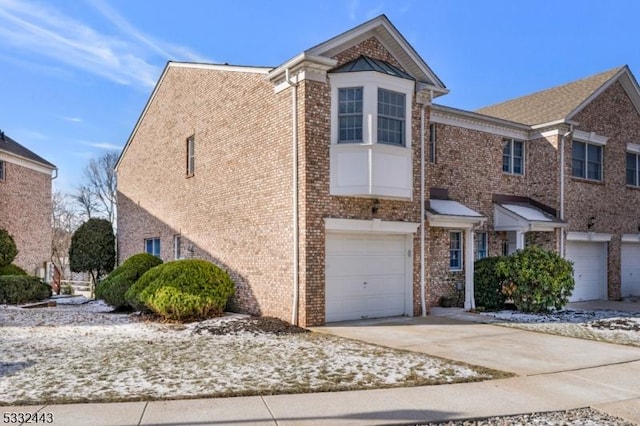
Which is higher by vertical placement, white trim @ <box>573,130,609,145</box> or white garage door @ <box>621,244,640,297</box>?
white trim @ <box>573,130,609,145</box>

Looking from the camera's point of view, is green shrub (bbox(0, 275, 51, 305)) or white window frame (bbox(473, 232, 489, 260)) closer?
green shrub (bbox(0, 275, 51, 305))

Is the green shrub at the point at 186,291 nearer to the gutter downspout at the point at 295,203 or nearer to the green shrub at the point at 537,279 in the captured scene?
the gutter downspout at the point at 295,203

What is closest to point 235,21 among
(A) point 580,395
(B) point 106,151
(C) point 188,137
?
(C) point 188,137

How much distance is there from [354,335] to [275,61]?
7.43 m

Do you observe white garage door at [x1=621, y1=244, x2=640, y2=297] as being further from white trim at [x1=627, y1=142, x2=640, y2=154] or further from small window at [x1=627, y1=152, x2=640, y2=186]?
white trim at [x1=627, y1=142, x2=640, y2=154]

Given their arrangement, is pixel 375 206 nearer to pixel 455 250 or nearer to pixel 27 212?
pixel 455 250

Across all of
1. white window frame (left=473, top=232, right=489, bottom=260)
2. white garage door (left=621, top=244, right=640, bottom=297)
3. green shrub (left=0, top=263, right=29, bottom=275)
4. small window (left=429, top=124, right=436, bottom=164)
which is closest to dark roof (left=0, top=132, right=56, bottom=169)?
green shrub (left=0, top=263, right=29, bottom=275)

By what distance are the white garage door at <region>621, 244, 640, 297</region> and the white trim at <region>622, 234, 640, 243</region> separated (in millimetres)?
307

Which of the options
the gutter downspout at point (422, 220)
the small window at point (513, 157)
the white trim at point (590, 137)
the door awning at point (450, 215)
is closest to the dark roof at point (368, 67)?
the gutter downspout at point (422, 220)

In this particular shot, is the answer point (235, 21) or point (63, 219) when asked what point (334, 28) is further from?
point (63, 219)

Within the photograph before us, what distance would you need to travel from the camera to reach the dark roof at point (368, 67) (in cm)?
1234

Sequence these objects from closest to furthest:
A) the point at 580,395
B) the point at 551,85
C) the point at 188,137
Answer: the point at 580,395, the point at 188,137, the point at 551,85

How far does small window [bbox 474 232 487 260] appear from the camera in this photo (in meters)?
17.2

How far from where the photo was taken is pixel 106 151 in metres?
52.6
